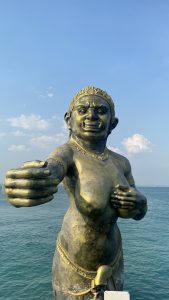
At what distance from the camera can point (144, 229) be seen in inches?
1270

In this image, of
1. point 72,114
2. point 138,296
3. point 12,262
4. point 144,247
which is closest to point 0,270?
point 12,262

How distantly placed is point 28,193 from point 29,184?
0.24 feet

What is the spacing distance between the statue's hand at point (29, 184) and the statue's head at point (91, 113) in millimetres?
1087

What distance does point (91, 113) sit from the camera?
4211 millimetres

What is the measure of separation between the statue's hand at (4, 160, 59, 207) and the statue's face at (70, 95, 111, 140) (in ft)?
3.53

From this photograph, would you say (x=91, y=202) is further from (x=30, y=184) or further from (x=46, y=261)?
(x=46, y=261)

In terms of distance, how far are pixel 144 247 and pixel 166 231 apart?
7.69 m

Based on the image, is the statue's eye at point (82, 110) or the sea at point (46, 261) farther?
the sea at point (46, 261)

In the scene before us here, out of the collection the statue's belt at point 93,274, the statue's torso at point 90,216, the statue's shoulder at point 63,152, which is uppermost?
the statue's shoulder at point 63,152

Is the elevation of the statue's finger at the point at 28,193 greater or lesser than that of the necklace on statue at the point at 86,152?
lesser

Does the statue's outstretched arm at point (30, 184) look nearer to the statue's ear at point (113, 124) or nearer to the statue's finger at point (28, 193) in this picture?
the statue's finger at point (28, 193)

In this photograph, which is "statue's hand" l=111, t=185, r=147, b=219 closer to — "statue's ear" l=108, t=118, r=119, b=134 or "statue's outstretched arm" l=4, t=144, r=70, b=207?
"statue's outstretched arm" l=4, t=144, r=70, b=207

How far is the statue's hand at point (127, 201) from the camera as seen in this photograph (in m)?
3.80

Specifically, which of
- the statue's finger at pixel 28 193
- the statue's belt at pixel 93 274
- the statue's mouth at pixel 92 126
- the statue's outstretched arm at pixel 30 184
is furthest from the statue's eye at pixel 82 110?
the statue's belt at pixel 93 274
